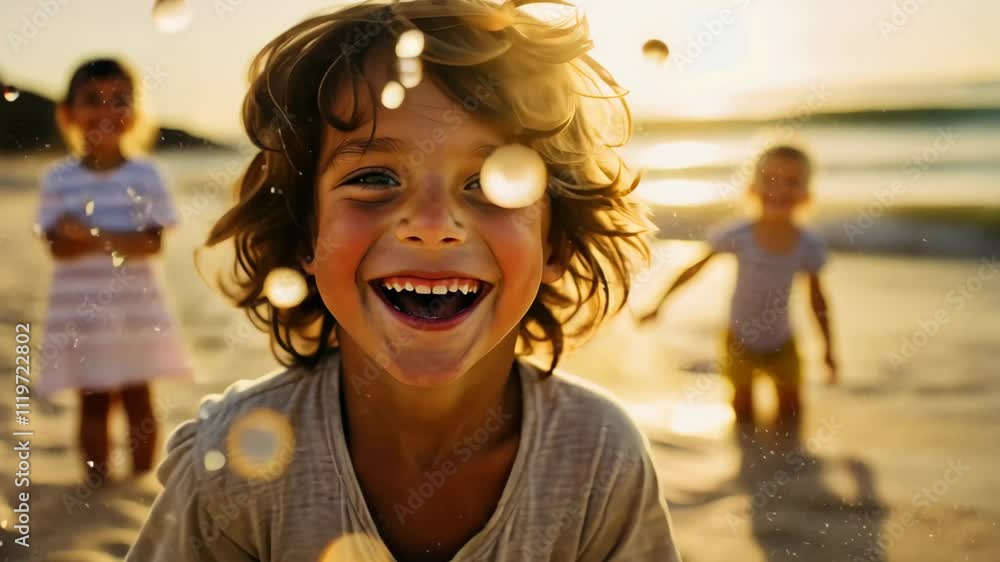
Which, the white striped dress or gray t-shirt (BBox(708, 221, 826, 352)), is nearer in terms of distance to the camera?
the white striped dress

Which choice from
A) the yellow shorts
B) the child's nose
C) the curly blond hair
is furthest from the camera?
the yellow shorts

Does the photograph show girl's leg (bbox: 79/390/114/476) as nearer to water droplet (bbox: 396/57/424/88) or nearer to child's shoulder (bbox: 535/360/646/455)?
child's shoulder (bbox: 535/360/646/455)

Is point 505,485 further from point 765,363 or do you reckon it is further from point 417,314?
point 765,363

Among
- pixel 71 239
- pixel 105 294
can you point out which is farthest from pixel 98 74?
pixel 105 294

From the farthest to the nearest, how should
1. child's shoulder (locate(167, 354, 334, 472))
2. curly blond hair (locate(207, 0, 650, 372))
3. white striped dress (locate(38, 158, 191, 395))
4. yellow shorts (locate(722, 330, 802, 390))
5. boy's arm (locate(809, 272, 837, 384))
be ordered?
yellow shorts (locate(722, 330, 802, 390)), boy's arm (locate(809, 272, 837, 384)), white striped dress (locate(38, 158, 191, 395)), child's shoulder (locate(167, 354, 334, 472)), curly blond hair (locate(207, 0, 650, 372))

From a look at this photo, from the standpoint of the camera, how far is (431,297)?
1908mm

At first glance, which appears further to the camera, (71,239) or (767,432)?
(767,432)

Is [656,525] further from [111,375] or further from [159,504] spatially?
[111,375]

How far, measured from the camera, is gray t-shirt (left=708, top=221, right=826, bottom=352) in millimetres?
3740

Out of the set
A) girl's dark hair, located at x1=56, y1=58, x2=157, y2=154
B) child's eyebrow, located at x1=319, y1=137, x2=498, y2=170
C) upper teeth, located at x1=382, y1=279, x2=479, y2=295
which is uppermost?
girl's dark hair, located at x1=56, y1=58, x2=157, y2=154

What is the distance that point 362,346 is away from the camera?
1.87 meters

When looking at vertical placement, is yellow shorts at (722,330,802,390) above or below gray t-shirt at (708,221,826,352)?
below

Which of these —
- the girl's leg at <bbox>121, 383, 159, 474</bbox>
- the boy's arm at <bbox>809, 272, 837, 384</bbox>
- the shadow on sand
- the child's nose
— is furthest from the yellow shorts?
the child's nose

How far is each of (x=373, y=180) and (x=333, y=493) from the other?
64 cm
